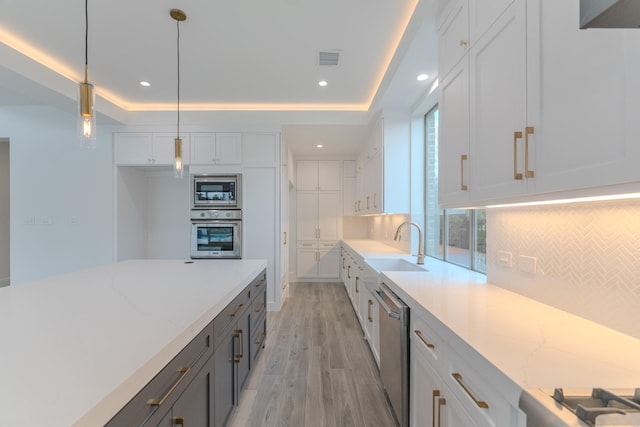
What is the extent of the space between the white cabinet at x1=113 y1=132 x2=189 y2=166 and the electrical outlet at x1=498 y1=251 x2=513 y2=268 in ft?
13.7

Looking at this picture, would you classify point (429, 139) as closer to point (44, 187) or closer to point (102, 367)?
point (102, 367)

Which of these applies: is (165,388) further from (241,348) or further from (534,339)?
(534,339)

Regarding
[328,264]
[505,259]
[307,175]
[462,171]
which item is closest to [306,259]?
[328,264]

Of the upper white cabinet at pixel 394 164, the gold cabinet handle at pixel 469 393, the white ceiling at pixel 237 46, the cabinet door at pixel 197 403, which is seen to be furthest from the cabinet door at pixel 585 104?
the upper white cabinet at pixel 394 164

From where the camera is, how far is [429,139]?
3.37 meters

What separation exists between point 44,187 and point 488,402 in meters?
5.62

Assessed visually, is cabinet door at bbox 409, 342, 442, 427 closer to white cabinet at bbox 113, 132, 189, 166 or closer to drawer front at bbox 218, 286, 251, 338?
drawer front at bbox 218, 286, 251, 338

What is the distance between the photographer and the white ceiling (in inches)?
87.7

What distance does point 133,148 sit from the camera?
166 inches

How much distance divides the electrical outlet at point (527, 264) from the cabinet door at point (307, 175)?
15.4 feet

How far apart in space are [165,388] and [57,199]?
4620 mm

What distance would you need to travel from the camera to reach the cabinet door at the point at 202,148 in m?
4.19

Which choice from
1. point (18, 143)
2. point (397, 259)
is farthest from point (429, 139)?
point (18, 143)

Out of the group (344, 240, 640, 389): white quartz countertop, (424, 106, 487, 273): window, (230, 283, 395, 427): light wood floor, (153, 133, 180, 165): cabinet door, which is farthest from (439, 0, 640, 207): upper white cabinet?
(153, 133, 180, 165): cabinet door
